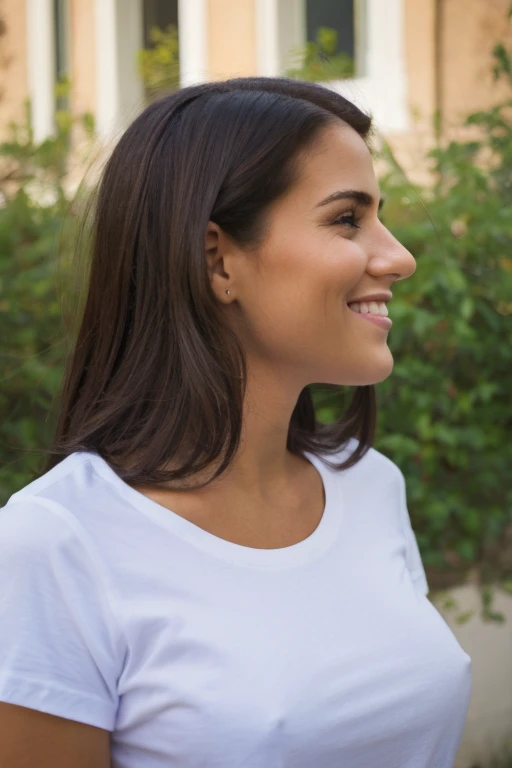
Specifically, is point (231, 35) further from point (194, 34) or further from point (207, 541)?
point (207, 541)

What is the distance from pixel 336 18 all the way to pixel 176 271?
19.8 feet

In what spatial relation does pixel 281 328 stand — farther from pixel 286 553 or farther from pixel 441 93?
pixel 441 93

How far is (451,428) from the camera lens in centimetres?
322

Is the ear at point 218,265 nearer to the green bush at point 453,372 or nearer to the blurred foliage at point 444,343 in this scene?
the blurred foliage at point 444,343

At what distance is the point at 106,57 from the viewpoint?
26.6ft

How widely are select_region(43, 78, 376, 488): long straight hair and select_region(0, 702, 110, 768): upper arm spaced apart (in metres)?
0.42

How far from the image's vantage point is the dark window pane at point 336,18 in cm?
716

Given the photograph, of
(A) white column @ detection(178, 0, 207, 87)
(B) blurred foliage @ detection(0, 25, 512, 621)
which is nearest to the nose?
(B) blurred foliage @ detection(0, 25, 512, 621)

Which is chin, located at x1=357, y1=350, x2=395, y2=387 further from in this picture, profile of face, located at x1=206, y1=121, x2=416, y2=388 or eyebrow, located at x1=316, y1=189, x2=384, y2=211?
eyebrow, located at x1=316, y1=189, x2=384, y2=211

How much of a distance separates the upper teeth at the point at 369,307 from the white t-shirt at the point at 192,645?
17.4 inches

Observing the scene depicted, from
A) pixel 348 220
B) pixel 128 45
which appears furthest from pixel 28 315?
pixel 128 45

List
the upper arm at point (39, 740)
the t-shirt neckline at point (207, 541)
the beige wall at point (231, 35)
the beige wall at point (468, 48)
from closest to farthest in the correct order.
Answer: the upper arm at point (39, 740) → the t-shirt neckline at point (207, 541) → the beige wall at point (468, 48) → the beige wall at point (231, 35)

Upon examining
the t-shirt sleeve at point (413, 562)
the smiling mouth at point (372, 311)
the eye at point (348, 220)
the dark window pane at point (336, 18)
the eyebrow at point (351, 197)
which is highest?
the dark window pane at point (336, 18)

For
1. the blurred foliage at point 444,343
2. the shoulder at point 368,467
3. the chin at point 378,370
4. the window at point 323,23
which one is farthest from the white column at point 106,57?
the chin at point 378,370
